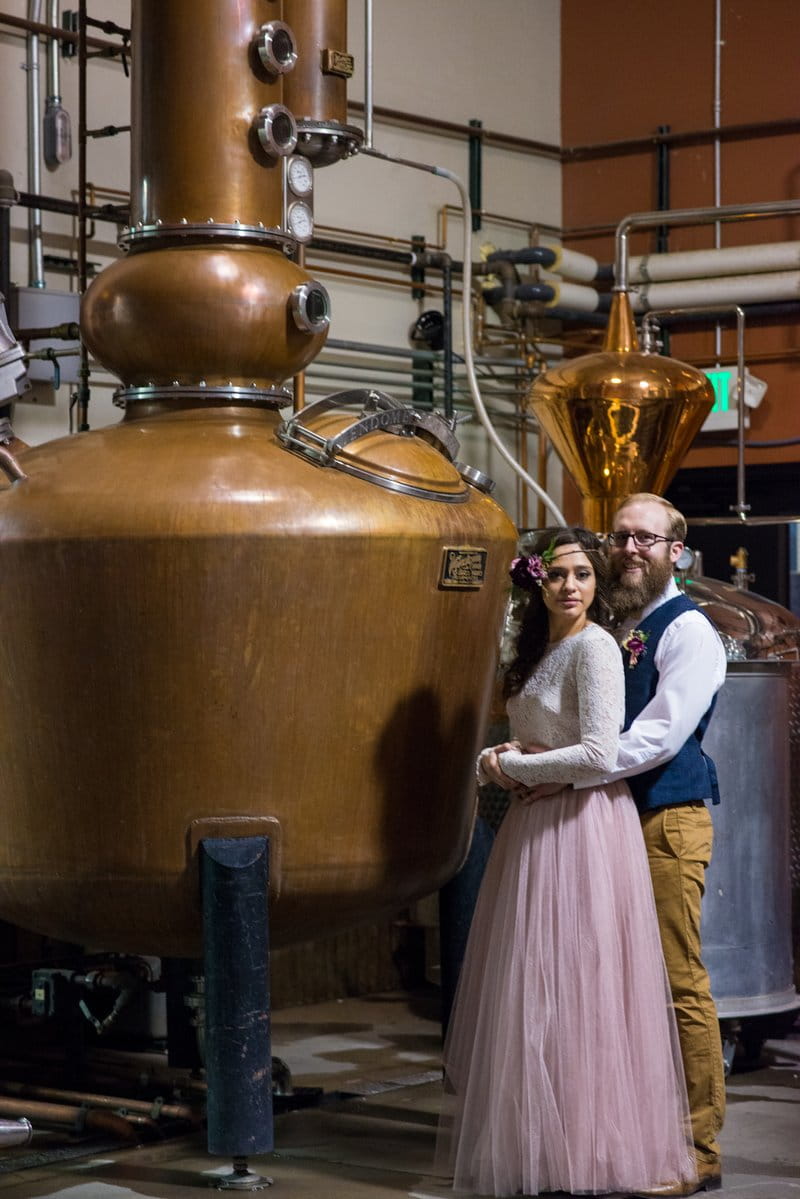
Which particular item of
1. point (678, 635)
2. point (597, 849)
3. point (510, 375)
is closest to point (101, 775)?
point (597, 849)

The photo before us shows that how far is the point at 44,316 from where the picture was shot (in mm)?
5504

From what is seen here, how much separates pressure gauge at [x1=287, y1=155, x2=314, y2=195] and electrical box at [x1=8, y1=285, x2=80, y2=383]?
1648mm

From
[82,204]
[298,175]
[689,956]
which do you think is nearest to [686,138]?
[82,204]

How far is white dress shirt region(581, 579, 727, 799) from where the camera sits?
364cm

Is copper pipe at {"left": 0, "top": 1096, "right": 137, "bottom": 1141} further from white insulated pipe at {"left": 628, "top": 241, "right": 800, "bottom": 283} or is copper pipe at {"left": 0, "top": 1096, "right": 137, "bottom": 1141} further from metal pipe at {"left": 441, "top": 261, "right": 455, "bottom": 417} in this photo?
white insulated pipe at {"left": 628, "top": 241, "right": 800, "bottom": 283}

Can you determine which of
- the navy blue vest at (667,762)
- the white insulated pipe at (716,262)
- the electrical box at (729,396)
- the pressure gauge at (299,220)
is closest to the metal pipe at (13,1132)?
the navy blue vest at (667,762)

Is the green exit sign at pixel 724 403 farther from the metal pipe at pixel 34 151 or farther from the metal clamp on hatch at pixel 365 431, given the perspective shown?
the metal clamp on hatch at pixel 365 431

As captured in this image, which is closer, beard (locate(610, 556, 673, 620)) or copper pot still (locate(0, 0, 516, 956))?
copper pot still (locate(0, 0, 516, 956))

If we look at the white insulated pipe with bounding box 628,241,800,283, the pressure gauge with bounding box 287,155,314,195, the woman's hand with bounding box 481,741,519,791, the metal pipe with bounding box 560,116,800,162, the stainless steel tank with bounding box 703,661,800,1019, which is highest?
the metal pipe with bounding box 560,116,800,162

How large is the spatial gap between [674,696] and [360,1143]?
1.38 m

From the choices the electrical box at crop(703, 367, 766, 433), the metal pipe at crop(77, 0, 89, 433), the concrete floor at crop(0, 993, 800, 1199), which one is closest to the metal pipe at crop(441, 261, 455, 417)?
the electrical box at crop(703, 367, 766, 433)

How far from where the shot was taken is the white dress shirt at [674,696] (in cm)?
364

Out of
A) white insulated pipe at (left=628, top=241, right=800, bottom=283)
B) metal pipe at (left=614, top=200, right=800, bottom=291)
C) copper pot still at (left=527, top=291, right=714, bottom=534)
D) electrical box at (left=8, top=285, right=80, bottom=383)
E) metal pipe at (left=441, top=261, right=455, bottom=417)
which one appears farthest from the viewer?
white insulated pipe at (left=628, top=241, right=800, bottom=283)

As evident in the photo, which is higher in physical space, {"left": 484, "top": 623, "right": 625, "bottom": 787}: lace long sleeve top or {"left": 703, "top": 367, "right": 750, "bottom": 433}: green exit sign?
{"left": 703, "top": 367, "right": 750, "bottom": 433}: green exit sign
